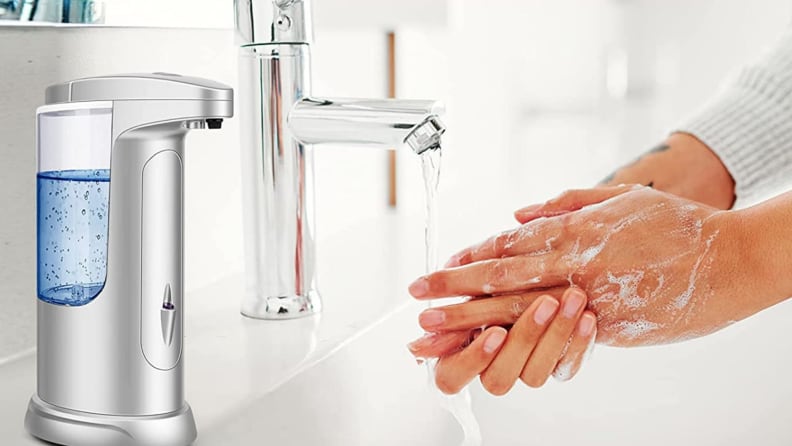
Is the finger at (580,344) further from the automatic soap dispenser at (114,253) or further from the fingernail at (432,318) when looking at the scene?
the automatic soap dispenser at (114,253)

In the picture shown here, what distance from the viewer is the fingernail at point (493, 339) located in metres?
0.50

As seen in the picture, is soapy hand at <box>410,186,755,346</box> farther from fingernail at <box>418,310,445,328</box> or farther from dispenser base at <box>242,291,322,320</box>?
dispenser base at <box>242,291,322,320</box>

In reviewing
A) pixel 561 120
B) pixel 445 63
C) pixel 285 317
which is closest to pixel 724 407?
pixel 285 317

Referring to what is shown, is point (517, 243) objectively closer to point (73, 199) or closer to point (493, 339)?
A: point (493, 339)

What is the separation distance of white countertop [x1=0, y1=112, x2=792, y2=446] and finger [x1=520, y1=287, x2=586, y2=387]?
0.06 metres

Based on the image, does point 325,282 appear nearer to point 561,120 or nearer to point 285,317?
point 285,317

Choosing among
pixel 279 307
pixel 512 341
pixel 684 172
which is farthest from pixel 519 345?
pixel 684 172

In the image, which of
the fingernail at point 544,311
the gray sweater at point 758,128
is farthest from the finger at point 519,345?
the gray sweater at point 758,128

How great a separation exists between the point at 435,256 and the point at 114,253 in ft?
0.70

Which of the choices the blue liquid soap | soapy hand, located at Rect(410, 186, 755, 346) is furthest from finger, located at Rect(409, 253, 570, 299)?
the blue liquid soap

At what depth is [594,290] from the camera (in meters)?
0.53

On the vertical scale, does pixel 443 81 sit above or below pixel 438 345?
above

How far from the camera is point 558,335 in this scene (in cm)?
51

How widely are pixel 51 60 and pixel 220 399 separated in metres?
0.23
